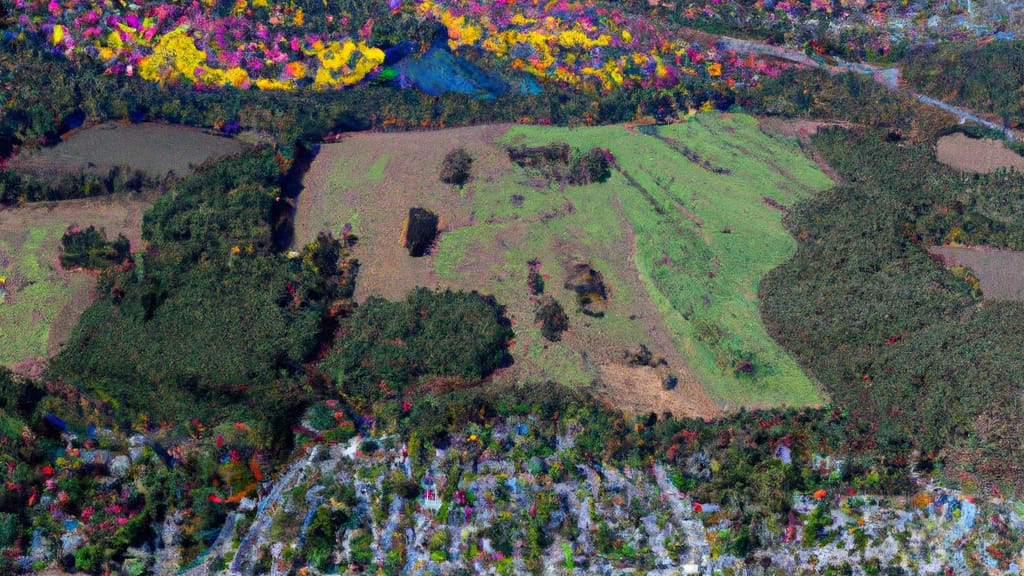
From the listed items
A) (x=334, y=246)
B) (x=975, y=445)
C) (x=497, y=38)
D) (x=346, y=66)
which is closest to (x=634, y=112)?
(x=497, y=38)

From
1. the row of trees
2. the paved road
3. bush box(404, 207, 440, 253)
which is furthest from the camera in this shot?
the paved road

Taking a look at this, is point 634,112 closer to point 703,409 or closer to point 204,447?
point 703,409

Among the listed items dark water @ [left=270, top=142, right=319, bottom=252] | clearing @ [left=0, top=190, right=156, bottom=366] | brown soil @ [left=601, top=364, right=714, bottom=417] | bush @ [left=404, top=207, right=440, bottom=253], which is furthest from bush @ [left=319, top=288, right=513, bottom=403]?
clearing @ [left=0, top=190, right=156, bottom=366]

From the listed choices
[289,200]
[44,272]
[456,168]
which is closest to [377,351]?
[289,200]

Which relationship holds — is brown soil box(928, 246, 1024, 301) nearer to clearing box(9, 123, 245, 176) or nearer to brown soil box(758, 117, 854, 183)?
brown soil box(758, 117, 854, 183)

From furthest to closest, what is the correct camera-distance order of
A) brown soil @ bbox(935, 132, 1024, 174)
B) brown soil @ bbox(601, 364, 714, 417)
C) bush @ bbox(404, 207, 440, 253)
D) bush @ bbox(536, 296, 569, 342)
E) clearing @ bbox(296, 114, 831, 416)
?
brown soil @ bbox(935, 132, 1024, 174), bush @ bbox(404, 207, 440, 253), bush @ bbox(536, 296, 569, 342), clearing @ bbox(296, 114, 831, 416), brown soil @ bbox(601, 364, 714, 417)

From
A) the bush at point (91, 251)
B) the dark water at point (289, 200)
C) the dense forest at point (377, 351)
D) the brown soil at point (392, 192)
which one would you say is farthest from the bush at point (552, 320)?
the bush at point (91, 251)

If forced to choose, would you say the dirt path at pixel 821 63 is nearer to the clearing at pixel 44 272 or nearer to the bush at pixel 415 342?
the bush at pixel 415 342
